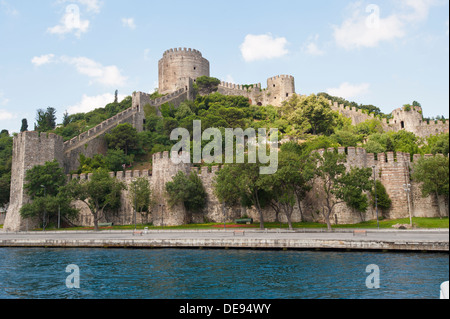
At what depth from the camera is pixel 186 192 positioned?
40.1m

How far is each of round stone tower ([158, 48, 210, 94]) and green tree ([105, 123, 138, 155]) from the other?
92.3 feet

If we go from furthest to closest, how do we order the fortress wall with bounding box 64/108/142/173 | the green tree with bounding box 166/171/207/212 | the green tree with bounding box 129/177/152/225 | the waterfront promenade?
the fortress wall with bounding box 64/108/142/173 → the green tree with bounding box 129/177/152/225 → the green tree with bounding box 166/171/207/212 → the waterfront promenade

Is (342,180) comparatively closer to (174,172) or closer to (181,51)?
(174,172)

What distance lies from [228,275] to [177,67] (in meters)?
76.6

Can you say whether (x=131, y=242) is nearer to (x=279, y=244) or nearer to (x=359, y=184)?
(x=279, y=244)

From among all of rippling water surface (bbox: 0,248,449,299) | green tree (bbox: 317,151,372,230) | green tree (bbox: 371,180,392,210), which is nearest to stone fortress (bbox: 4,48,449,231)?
green tree (bbox: 371,180,392,210)

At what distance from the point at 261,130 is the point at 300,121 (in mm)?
6353

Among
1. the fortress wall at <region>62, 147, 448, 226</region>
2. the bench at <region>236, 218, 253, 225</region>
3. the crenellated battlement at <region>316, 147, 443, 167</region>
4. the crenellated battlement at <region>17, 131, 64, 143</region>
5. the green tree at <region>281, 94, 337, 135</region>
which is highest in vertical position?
the green tree at <region>281, 94, 337, 135</region>

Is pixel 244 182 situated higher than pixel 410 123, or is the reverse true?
pixel 410 123

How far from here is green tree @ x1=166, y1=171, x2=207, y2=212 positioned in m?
40.0

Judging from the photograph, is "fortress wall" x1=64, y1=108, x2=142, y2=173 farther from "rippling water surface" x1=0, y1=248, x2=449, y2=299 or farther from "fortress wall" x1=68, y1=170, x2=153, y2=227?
"rippling water surface" x1=0, y1=248, x2=449, y2=299

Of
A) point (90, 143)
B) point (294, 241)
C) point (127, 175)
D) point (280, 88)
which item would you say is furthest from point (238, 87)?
point (294, 241)

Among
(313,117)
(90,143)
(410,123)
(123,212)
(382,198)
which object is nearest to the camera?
(382,198)

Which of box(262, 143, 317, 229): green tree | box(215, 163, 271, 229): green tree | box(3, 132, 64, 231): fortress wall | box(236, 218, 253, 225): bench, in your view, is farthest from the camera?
box(3, 132, 64, 231): fortress wall
